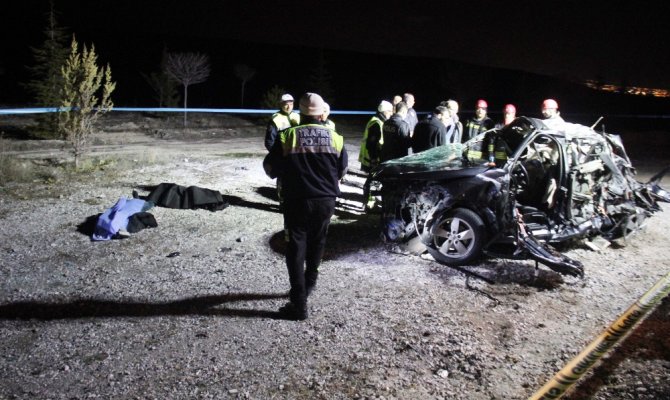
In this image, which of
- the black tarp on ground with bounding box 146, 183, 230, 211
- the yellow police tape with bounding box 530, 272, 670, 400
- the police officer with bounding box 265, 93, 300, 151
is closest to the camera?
the yellow police tape with bounding box 530, 272, 670, 400

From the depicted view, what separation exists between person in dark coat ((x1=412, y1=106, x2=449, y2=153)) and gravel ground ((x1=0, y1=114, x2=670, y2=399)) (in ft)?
5.37

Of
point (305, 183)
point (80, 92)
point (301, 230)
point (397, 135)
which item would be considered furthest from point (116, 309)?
point (80, 92)

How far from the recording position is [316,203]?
3.96 metres

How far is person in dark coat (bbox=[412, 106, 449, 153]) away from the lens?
7.34 m

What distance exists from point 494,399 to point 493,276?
7.67 feet

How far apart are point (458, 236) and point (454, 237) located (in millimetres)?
50

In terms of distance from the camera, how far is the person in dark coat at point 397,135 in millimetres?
7473

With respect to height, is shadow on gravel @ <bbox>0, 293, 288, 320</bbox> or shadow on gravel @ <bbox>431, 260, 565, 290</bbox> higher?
shadow on gravel @ <bbox>431, 260, 565, 290</bbox>

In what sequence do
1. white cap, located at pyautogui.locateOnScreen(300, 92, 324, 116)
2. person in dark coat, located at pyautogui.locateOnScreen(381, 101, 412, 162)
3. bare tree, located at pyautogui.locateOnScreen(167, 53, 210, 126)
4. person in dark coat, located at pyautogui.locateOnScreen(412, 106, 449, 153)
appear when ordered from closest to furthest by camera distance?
white cap, located at pyautogui.locateOnScreen(300, 92, 324, 116) → person in dark coat, located at pyautogui.locateOnScreen(412, 106, 449, 153) → person in dark coat, located at pyautogui.locateOnScreen(381, 101, 412, 162) → bare tree, located at pyautogui.locateOnScreen(167, 53, 210, 126)

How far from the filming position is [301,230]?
3.98 metres

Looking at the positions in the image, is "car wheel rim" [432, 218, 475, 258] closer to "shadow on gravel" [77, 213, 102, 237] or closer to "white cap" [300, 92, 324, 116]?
"white cap" [300, 92, 324, 116]

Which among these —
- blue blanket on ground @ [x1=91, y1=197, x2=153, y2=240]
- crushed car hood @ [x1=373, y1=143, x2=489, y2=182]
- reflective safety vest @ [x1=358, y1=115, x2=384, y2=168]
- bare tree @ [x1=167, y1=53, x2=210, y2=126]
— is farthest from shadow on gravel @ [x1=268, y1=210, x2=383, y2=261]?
bare tree @ [x1=167, y1=53, x2=210, y2=126]

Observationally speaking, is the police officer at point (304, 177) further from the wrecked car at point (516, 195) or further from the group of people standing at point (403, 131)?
the group of people standing at point (403, 131)

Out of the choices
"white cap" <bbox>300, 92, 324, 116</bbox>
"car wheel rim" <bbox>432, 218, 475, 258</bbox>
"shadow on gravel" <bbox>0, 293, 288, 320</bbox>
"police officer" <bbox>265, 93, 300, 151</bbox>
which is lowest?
"shadow on gravel" <bbox>0, 293, 288, 320</bbox>
